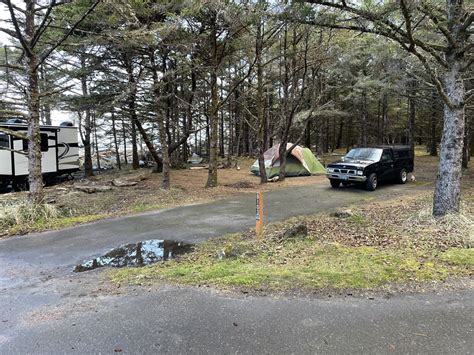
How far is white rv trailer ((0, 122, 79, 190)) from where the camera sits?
14.6 metres

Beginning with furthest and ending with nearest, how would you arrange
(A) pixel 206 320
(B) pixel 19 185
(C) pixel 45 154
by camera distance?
(C) pixel 45 154 < (B) pixel 19 185 < (A) pixel 206 320

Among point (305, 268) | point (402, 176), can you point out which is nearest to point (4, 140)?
point (305, 268)

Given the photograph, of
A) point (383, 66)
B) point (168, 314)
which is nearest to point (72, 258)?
point (168, 314)

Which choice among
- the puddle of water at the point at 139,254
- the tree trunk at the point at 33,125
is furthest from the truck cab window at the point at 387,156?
the tree trunk at the point at 33,125

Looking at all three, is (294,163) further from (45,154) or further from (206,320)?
(206,320)

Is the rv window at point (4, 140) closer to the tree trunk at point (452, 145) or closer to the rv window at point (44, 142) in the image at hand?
the rv window at point (44, 142)

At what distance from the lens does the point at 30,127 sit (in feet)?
28.3

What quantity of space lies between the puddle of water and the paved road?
0.47 meters

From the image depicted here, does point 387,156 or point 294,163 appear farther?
point 294,163

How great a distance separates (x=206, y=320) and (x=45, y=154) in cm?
1652

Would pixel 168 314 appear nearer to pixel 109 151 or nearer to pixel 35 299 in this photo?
pixel 35 299

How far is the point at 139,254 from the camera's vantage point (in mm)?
5836

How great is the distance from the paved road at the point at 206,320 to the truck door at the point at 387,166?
10309mm

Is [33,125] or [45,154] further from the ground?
[33,125]
